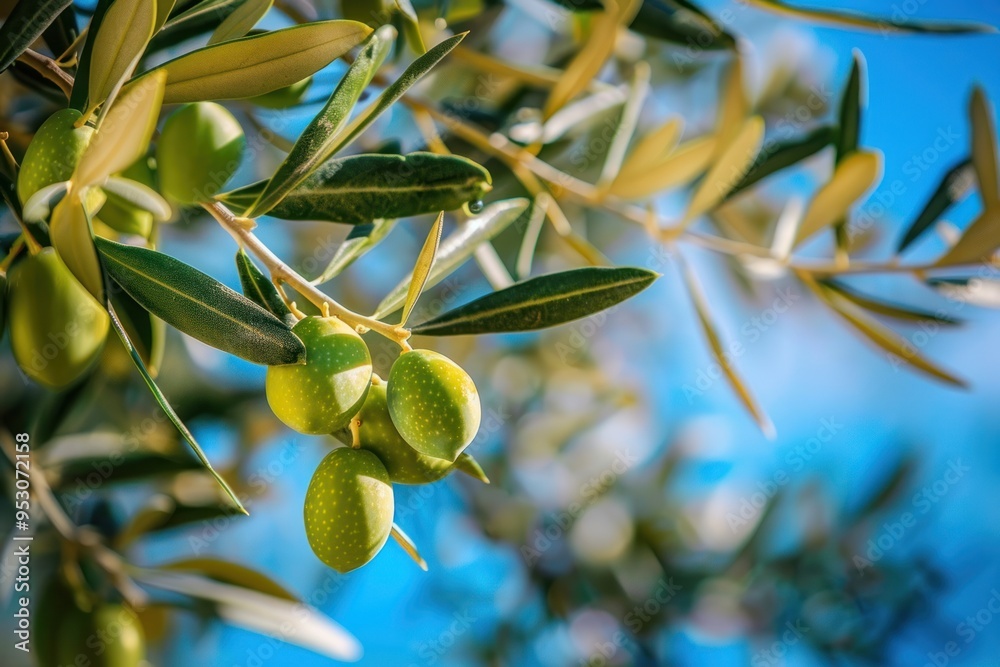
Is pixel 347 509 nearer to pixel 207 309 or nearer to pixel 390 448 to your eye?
pixel 390 448

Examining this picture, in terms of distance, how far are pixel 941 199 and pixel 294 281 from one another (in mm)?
1049

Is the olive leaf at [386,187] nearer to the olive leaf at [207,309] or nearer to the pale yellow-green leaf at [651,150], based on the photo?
the olive leaf at [207,309]

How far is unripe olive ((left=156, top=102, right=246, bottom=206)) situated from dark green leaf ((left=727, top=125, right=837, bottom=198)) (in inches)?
29.3

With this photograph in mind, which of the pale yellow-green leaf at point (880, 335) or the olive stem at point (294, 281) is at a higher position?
the olive stem at point (294, 281)

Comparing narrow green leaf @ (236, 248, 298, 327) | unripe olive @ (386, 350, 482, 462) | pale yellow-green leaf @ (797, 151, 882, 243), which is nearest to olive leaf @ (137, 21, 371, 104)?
narrow green leaf @ (236, 248, 298, 327)

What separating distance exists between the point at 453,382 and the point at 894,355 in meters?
0.75

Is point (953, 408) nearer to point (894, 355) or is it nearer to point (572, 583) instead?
point (572, 583)

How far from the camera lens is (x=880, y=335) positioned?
41.0 inches

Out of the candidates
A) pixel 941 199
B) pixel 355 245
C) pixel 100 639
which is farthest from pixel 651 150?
pixel 100 639

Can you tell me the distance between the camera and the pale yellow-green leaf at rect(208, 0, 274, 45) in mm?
653

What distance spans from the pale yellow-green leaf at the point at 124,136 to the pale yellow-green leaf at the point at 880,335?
961mm

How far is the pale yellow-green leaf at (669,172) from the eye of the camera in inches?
42.9

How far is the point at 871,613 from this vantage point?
198 centimetres

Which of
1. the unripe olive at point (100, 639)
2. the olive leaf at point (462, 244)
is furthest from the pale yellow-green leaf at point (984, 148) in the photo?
the unripe olive at point (100, 639)
